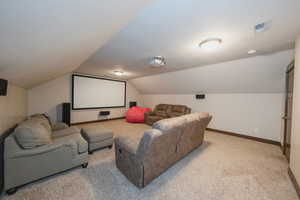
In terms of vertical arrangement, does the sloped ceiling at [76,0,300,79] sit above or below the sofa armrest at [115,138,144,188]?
above

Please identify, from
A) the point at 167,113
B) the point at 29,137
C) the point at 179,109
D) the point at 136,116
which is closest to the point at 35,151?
the point at 29,137

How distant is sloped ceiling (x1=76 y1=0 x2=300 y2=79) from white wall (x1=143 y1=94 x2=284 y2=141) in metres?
1.76

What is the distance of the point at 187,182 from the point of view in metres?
1.89

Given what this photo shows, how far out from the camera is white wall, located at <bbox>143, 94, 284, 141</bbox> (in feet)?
11.4

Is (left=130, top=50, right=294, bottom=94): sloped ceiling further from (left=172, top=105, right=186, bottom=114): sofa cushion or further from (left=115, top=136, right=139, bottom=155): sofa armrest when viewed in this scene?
(left=115, top=136, right=139, bottom=155): sofa armrest

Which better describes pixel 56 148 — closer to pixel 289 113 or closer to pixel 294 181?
pixel 294 181

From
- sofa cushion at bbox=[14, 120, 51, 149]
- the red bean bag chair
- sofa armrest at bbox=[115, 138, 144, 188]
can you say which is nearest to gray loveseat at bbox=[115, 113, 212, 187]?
sofa armrest at bbox=[115, 138, 144, 188]

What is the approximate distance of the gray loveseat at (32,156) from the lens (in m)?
1.59

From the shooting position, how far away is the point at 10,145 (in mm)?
1603

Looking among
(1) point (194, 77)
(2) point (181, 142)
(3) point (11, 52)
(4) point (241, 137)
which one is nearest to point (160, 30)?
(3) point (11, 52)

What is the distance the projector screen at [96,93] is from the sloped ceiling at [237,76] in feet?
7.64

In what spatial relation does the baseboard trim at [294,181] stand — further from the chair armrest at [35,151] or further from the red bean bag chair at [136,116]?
the red bean bag chair at [136,116]

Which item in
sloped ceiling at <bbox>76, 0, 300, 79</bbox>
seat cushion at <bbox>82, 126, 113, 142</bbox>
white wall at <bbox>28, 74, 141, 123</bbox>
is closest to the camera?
sloped ceiling at <bbox>76, 0, 300, 79</bbox>

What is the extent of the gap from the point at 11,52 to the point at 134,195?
7.03 ft
